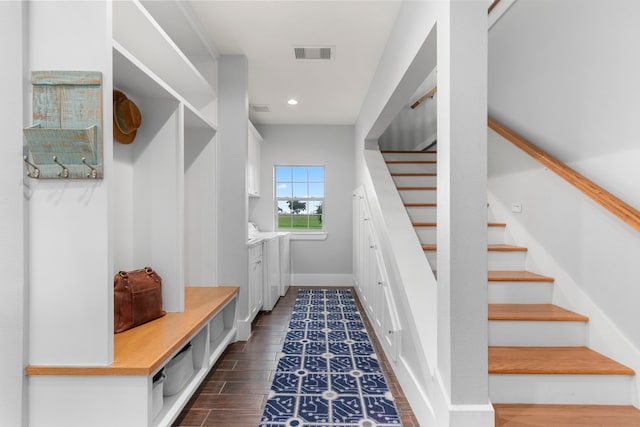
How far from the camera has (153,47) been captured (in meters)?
2.07

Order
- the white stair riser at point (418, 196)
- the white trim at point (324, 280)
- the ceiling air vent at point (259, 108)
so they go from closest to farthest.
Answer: the white stair riser at point (418, 196) < the ceiling air vent at point (259, 108) < the white trim at point (324, 280)

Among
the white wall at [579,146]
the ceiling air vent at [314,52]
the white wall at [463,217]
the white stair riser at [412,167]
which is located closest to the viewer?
the white wall at [463,217]

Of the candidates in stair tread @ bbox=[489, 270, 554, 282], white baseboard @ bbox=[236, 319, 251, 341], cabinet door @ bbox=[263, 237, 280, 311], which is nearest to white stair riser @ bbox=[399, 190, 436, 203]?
stair tread @ bbox=[489, 270, 554, 282]

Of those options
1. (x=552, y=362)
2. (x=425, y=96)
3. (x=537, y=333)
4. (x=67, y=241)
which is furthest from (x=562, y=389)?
(x=425, y=96)

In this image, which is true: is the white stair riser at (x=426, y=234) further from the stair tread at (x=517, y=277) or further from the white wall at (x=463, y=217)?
the white wall at (x=463, y=217)

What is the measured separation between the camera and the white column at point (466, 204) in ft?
4.51

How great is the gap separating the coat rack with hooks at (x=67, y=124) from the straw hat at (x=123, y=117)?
483 mm

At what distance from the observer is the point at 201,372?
2072 mm

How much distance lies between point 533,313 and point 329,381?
1.37 meters

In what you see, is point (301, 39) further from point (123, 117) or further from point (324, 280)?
point (324, 280)

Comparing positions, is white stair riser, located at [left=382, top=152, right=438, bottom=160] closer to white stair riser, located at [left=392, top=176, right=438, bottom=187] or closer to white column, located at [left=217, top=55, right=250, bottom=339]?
white stair riser, located at [left=392, top=176, right=438, bottom=187]

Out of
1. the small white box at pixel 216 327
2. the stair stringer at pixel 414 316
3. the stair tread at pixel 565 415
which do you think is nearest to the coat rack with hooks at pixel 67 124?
the small white box at pixel 216 327

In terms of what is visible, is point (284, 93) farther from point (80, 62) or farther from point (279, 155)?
point (80, 62)

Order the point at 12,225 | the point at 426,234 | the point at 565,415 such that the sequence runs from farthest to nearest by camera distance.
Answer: the point at 426,234, the point at 565,415, the point at 12,225
